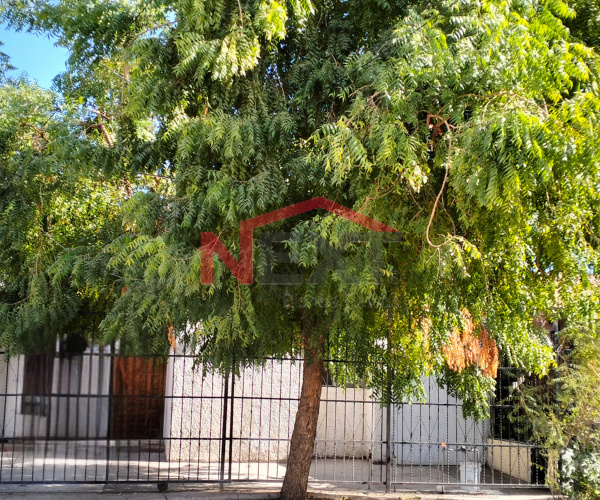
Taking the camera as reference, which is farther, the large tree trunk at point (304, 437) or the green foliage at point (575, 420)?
the large tree trunk at point (304, 437)

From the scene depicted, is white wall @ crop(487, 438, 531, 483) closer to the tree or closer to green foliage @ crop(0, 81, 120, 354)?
the tree

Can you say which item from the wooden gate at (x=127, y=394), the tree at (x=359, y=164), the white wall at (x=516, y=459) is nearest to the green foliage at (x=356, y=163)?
the tree at (x=359, y=164)

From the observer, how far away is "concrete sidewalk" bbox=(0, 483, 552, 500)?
27.5 ft

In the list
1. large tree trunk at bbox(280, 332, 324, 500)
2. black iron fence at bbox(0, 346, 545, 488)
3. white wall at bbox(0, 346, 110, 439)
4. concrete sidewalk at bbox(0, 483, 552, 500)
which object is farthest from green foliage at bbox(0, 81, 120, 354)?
large tree trunk at bbox(280, 332, 324, 500)

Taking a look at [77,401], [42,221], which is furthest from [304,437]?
[42,221]

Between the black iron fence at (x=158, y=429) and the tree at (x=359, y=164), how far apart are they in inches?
36.6

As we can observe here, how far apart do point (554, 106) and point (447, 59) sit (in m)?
1.22

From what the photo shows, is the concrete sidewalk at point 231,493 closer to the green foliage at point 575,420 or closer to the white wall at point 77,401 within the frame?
the green foliage at point 575,420

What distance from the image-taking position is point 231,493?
8.70 meters

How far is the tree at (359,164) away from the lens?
520cm

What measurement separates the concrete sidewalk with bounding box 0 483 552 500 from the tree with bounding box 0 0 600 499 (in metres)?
2.33

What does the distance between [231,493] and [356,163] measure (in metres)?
5.44

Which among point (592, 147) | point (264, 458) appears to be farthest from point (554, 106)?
point (264, 458)

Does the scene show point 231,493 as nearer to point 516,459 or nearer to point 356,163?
point 516,459
